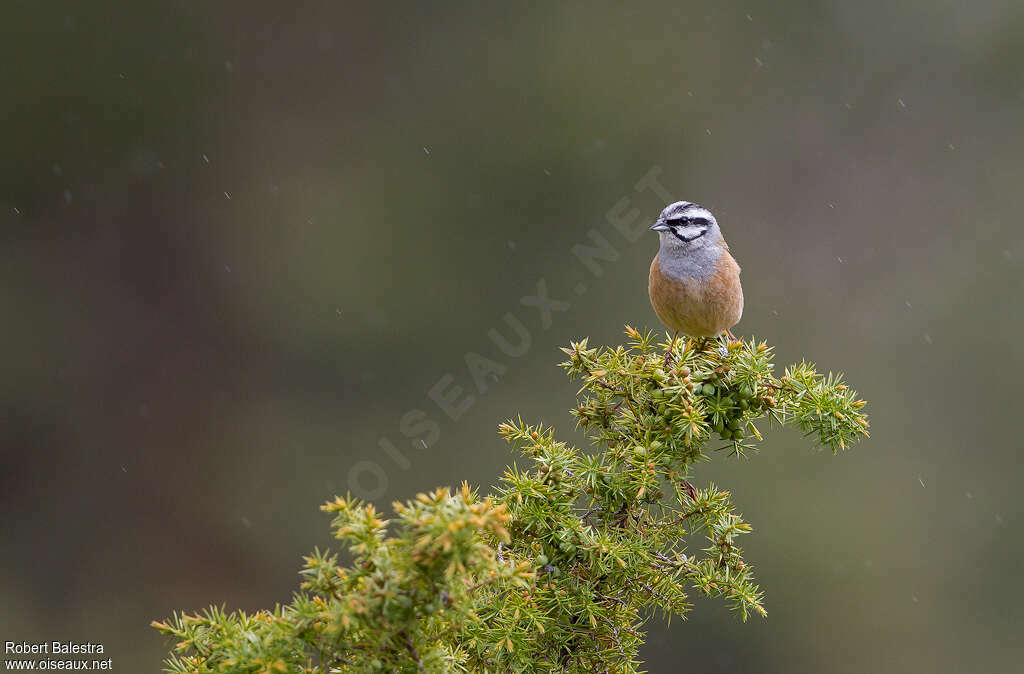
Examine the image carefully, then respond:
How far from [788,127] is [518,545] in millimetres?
9773

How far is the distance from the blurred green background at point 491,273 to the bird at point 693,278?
5.34 meters

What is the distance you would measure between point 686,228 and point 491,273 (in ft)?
20.7

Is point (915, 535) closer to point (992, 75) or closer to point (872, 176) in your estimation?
point (872, 176)

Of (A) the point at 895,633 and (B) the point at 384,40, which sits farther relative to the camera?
(B) the point at 384,40

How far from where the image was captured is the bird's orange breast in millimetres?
4797

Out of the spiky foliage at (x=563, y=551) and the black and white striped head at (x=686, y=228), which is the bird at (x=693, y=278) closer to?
the black and white striped head at (x=686, y=228)

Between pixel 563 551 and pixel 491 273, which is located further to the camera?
pixel 491 273

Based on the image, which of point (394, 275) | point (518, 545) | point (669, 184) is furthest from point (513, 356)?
point (518, 545)

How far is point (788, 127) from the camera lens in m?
11.5

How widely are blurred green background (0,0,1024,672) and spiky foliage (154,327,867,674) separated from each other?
7559 mm

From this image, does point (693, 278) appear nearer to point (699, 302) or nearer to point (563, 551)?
point (699, 302)

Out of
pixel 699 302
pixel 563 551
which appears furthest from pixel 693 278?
pixel 563 551

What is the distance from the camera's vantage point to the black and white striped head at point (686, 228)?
16.5 feet

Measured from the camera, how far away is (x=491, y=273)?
1126 centimetres
